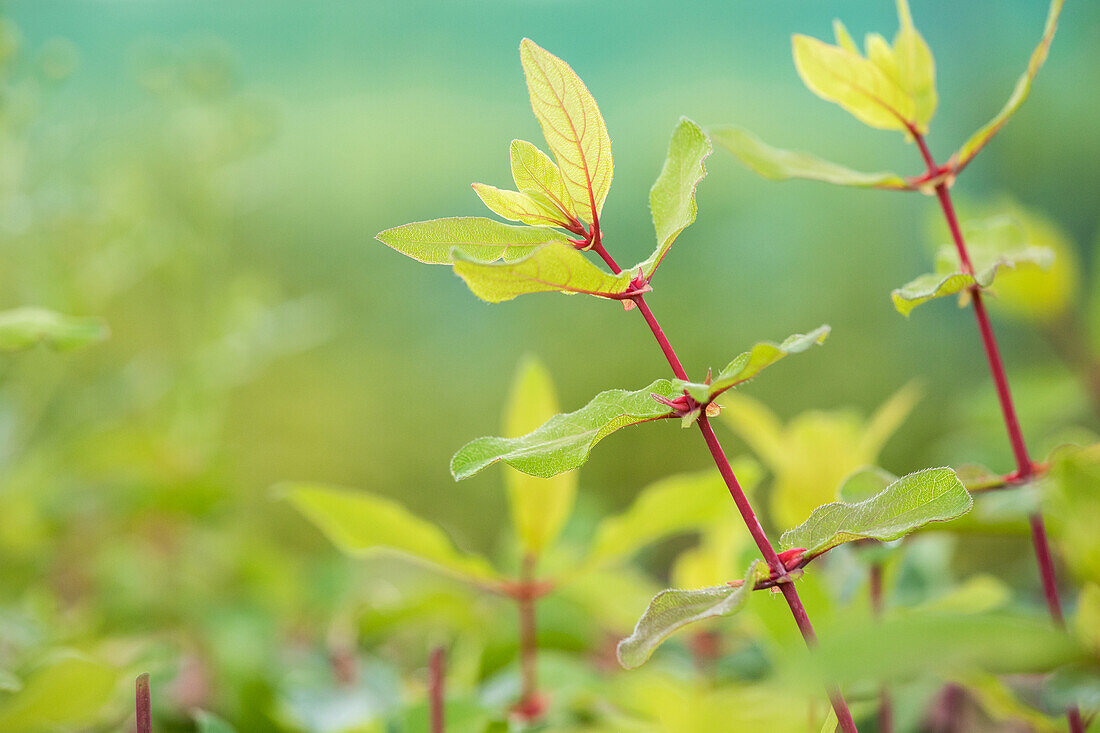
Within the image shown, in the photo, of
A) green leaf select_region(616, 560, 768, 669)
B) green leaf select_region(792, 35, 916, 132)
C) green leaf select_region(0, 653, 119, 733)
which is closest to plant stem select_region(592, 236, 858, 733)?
green leaf select_region(616, 560, 768, 669)

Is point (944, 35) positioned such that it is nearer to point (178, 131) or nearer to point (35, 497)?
point (178, 131)

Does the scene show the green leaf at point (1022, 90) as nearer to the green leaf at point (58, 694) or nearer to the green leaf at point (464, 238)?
the green leaf at point (464, 238)

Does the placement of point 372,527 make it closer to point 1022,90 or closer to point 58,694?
point 58,694

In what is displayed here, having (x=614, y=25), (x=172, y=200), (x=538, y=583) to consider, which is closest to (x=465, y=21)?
(x=614, y=25)

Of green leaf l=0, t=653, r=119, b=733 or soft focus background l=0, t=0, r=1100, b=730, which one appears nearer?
green leaf l=0, t=653, r=119, b=733

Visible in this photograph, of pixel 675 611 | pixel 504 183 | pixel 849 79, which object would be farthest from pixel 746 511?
pixel 504 183

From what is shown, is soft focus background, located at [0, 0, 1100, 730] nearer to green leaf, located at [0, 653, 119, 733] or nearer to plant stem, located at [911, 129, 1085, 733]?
green leaf, located at [0, 653, 119, 733]
